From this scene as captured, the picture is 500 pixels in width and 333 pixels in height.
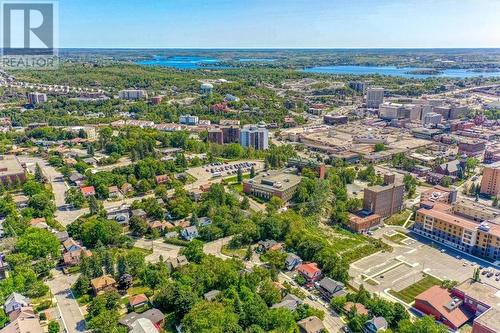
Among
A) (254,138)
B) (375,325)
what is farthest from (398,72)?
(375,325)

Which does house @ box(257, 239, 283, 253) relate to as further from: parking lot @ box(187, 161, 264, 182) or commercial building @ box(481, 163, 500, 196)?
commercial building @ box(481, 163, 500, 196)

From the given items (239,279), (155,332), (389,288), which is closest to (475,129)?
(389,288)

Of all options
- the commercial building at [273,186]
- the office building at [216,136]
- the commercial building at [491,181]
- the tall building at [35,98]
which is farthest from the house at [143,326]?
the tall building at [35,98]

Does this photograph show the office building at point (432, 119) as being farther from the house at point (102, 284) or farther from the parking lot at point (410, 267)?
the house at point (102, 284)

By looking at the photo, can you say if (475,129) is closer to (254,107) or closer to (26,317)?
(254,107)

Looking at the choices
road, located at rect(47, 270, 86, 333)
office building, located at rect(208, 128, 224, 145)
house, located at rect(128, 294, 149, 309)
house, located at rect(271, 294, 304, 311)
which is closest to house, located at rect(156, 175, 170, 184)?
road, located at rect(47, 270, 86, 333)

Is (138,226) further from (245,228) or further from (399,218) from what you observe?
(399,218)
